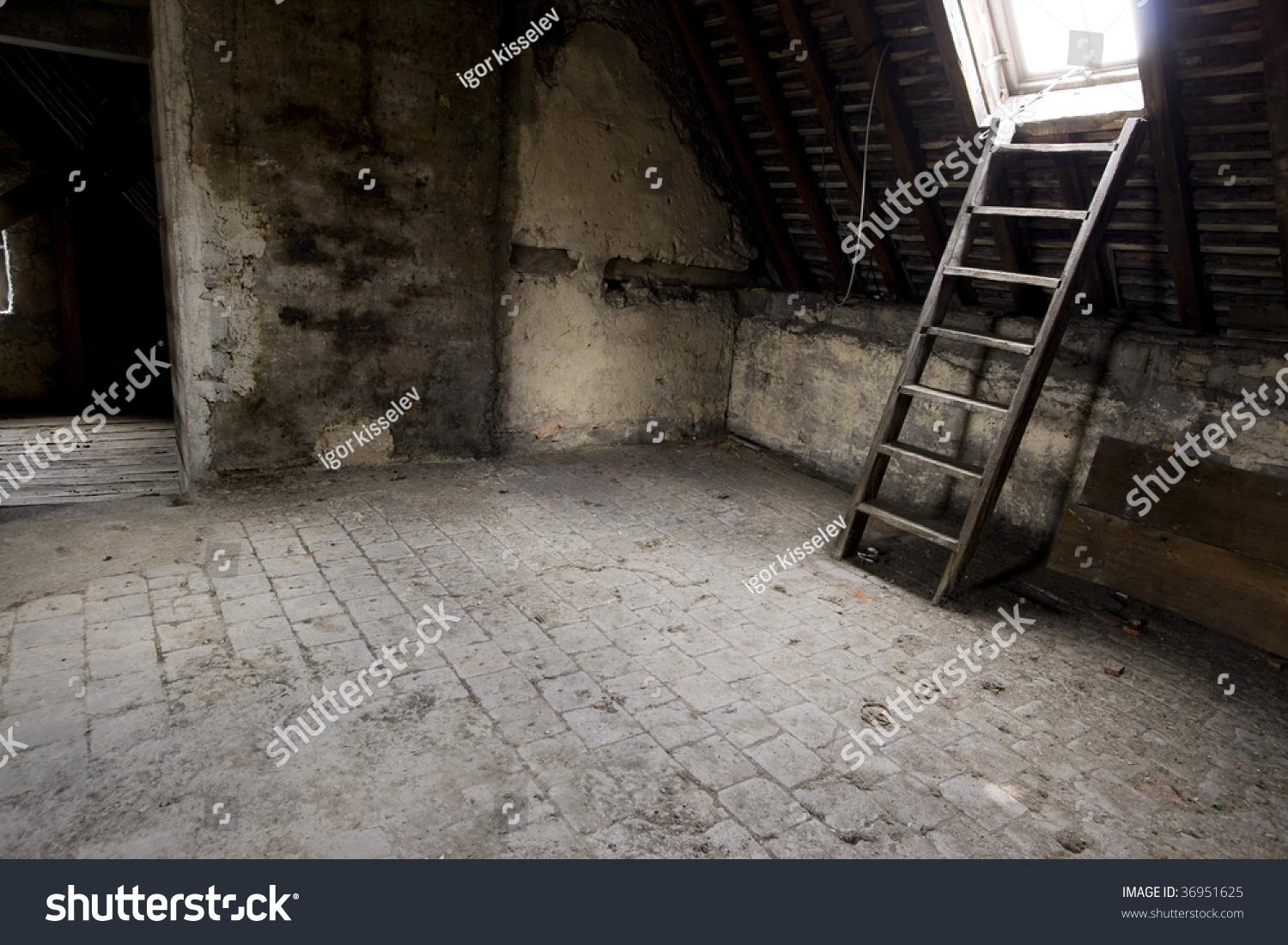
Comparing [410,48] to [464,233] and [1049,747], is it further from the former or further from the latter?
[1049,747]

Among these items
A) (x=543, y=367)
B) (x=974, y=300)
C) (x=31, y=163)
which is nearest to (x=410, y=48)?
(x=543, y=367)

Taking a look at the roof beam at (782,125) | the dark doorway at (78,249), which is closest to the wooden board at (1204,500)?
the roof beam at (782,125)

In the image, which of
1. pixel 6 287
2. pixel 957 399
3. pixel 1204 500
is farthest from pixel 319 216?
pixel 6 287

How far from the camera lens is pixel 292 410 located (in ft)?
16.0

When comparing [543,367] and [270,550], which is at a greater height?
[543,367]

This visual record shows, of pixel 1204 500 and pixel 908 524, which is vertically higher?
pixel 1204 500

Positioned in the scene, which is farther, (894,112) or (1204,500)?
(894,112)

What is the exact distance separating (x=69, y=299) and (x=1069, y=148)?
30.8 ft

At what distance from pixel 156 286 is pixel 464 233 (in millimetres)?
5853

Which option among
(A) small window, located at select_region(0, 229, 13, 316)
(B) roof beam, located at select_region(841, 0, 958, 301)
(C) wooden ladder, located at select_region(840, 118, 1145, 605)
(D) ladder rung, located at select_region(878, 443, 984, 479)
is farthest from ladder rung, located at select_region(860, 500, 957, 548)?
(A) small window, located at select_region(0, 229, 13, 316)

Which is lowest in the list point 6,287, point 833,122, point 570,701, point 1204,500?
point 570,701

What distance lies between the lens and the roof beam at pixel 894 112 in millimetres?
3961

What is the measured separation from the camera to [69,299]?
8.35m

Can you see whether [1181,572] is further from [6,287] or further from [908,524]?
[6,287]
